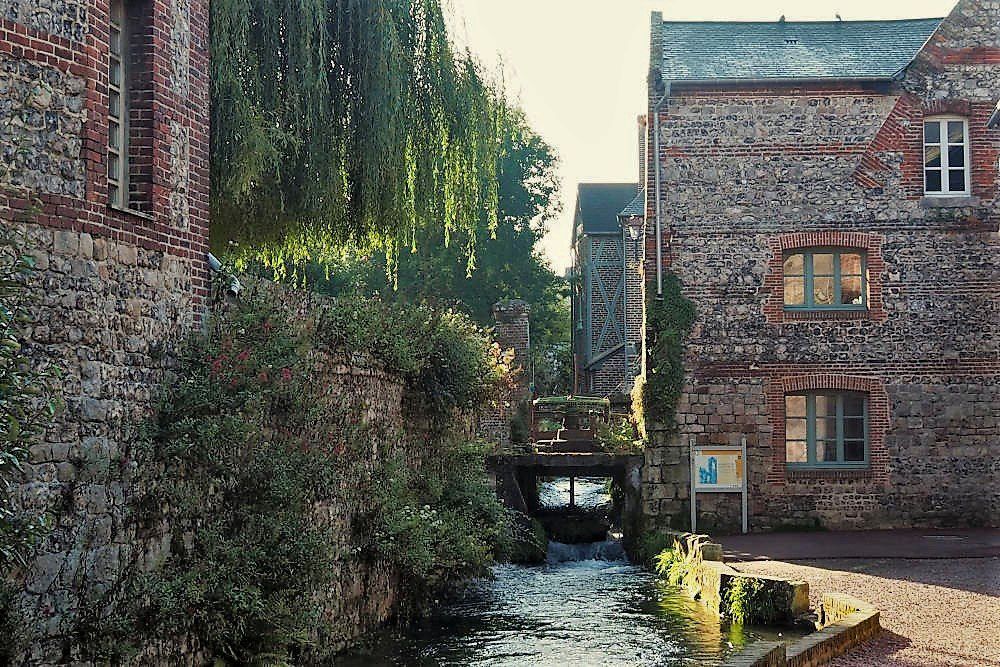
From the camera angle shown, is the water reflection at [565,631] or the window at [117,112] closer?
the window at [117,112]

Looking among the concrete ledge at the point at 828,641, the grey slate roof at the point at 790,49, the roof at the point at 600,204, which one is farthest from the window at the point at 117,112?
the roof at the point at 600,204

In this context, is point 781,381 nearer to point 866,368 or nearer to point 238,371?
point 866,368

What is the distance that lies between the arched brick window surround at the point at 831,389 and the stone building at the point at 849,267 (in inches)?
1.3

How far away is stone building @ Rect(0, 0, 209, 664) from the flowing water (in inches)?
146

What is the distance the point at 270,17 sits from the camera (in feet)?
36.2

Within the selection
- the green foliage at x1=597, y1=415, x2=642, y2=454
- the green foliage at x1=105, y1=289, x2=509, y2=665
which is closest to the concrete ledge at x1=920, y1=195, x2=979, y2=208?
the green foliage at x1=597, y1=415, x2=642, y2=454

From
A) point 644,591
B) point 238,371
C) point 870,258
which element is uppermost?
point 870,258

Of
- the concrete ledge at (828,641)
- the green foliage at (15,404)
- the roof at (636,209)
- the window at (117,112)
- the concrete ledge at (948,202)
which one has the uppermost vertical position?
the roof at (636,209)

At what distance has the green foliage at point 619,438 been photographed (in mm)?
19438

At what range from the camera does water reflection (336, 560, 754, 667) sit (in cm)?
1046

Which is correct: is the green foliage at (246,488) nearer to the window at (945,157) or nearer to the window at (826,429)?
the window at (826,429)

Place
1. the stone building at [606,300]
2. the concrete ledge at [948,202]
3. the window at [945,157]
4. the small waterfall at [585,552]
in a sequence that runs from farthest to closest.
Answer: the stone building at [606,300] < the small waterfall at [585,552] < the window at [945,157] < the concrete ledge at [948,202]

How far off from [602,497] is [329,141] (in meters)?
15.3

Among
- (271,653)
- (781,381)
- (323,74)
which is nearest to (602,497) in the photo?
(781,381)
